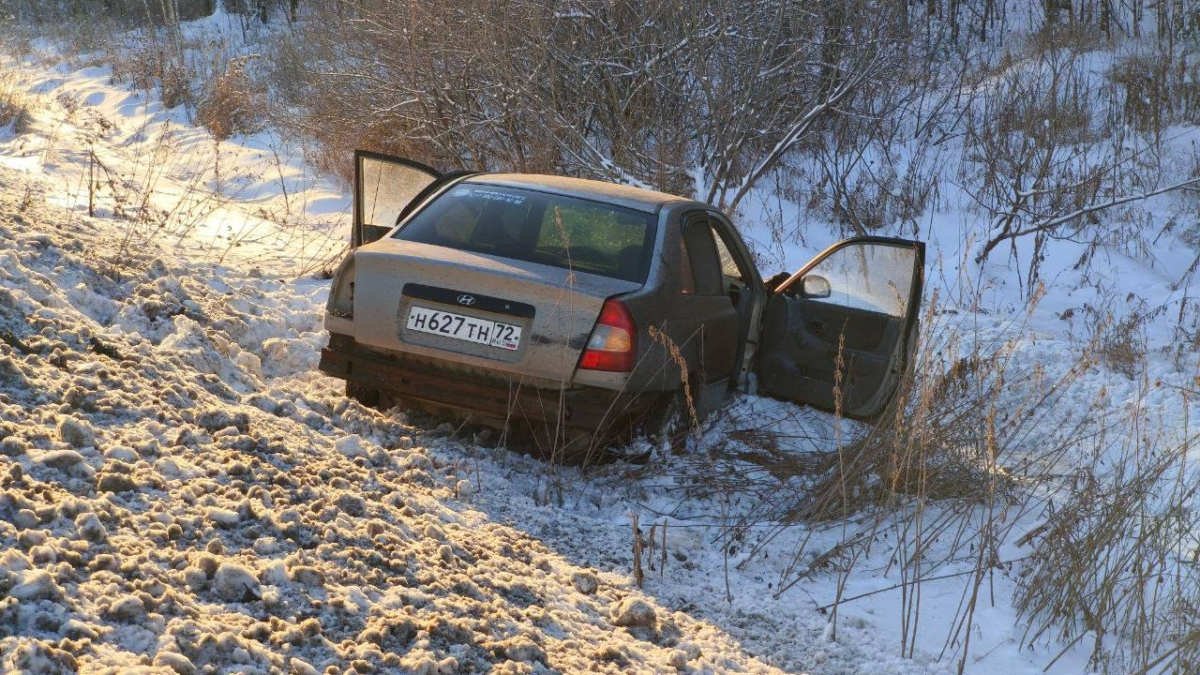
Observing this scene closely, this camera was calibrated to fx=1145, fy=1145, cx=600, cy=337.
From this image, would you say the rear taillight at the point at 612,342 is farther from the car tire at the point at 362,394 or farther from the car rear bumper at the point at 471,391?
the car tire at the point at 362,394

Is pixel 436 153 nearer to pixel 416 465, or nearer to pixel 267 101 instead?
pixel 267 101

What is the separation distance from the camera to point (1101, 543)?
14.1 ft

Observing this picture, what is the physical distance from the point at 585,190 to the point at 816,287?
1.49 metres

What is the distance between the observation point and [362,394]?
5.88 m

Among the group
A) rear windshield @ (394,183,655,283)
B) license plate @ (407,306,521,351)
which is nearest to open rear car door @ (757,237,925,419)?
rear windshield @ (394,183,655,283)

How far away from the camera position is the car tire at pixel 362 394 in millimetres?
5875

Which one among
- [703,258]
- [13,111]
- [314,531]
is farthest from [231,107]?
[314,531]

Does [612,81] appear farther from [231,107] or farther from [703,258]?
[231,107]

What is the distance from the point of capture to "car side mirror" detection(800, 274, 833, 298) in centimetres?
655

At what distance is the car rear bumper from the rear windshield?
0.62 metres

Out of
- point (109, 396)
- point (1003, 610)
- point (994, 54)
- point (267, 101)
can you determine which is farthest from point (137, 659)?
point (994, 54)

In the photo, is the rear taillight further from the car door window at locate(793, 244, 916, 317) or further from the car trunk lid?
the car door window at locate(793, 244, 916, 317)

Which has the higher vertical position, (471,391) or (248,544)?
(471,391)

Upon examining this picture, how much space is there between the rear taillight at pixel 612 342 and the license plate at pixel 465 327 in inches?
13.3
